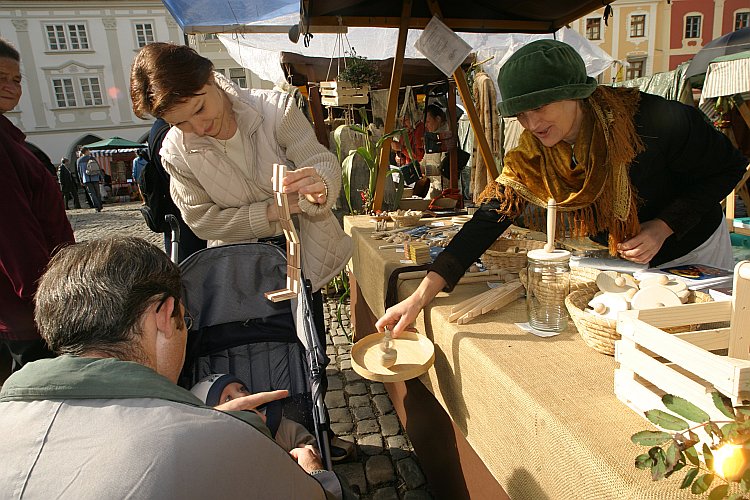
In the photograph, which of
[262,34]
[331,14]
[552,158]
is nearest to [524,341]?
[552,158]

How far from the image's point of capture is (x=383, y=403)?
9.77ft

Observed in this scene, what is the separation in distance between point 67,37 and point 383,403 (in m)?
35.8

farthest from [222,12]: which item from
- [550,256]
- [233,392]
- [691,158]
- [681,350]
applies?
[681,350]

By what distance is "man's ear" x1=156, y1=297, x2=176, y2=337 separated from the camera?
3.41 ft

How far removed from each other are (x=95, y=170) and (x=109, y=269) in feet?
57.5

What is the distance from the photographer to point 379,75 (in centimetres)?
546

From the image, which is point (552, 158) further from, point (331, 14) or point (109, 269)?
point (331, 14)

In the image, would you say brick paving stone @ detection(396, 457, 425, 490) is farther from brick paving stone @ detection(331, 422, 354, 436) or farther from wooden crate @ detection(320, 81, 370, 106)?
wooden crate @ detection(320, 81, 370, 106)

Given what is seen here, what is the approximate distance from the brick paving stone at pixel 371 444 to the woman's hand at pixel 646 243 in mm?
1622

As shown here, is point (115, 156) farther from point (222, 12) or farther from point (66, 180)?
point (222, 12)

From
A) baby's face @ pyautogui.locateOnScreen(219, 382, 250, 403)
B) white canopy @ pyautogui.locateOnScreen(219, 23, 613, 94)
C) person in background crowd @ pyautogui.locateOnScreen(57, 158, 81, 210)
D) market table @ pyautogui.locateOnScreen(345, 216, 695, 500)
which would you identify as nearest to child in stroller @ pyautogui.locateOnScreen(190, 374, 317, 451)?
baby's face @ pyautogui.locateOnScreen(219, 382, 250, 403)

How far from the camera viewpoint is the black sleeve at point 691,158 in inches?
60.1

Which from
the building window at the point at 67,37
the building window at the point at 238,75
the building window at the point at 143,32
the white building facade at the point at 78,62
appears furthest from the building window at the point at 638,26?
the building window at the point at 67,37

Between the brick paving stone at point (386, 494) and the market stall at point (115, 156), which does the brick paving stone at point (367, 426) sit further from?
the market stall at point (115, 156)
